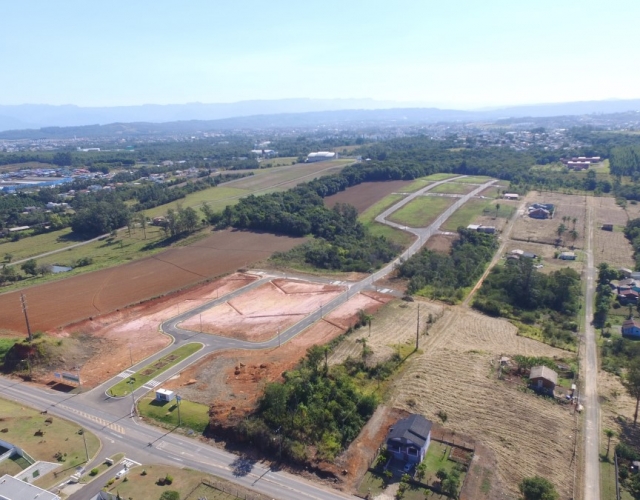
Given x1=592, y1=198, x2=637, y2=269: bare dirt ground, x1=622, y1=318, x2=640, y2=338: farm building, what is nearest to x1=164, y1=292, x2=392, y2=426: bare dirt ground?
x1=622, y1=318, x2=640, y2=338: farm building

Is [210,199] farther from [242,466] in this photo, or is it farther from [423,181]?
[242,466]

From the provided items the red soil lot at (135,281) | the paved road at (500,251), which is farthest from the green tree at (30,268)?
the paved road at (500,251)

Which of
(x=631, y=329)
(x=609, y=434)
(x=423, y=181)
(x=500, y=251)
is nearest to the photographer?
(x=609, y=434)

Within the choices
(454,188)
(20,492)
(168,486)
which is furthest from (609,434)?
(454,188)

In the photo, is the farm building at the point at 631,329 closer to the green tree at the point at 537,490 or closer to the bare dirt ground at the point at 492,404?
the bare dirt ground at the point at 492,404

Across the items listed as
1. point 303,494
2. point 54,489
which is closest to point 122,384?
point 54,489
